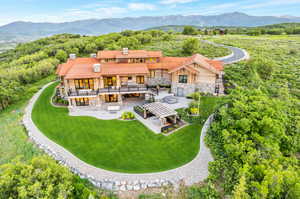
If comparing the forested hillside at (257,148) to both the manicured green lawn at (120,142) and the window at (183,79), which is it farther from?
the window at (183,79)

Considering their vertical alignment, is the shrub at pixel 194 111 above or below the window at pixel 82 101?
below

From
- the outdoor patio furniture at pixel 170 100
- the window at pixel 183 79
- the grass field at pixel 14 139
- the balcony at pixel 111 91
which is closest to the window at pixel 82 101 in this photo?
the balcony at pixel 111 91

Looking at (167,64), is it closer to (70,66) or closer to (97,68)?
(97,68)

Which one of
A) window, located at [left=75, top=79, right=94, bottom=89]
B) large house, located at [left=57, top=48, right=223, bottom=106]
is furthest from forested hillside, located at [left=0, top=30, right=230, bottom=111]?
window, located at [left=75, top=79, right=94, bottom=89]

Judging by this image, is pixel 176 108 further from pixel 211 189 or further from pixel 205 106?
pixel 211 189

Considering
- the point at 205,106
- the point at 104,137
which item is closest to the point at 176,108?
the point at 205,106

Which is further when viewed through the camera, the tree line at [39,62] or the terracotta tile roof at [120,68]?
the tree line at [39,62]

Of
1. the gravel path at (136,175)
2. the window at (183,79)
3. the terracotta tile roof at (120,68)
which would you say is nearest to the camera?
the gravel path at (136,175)
